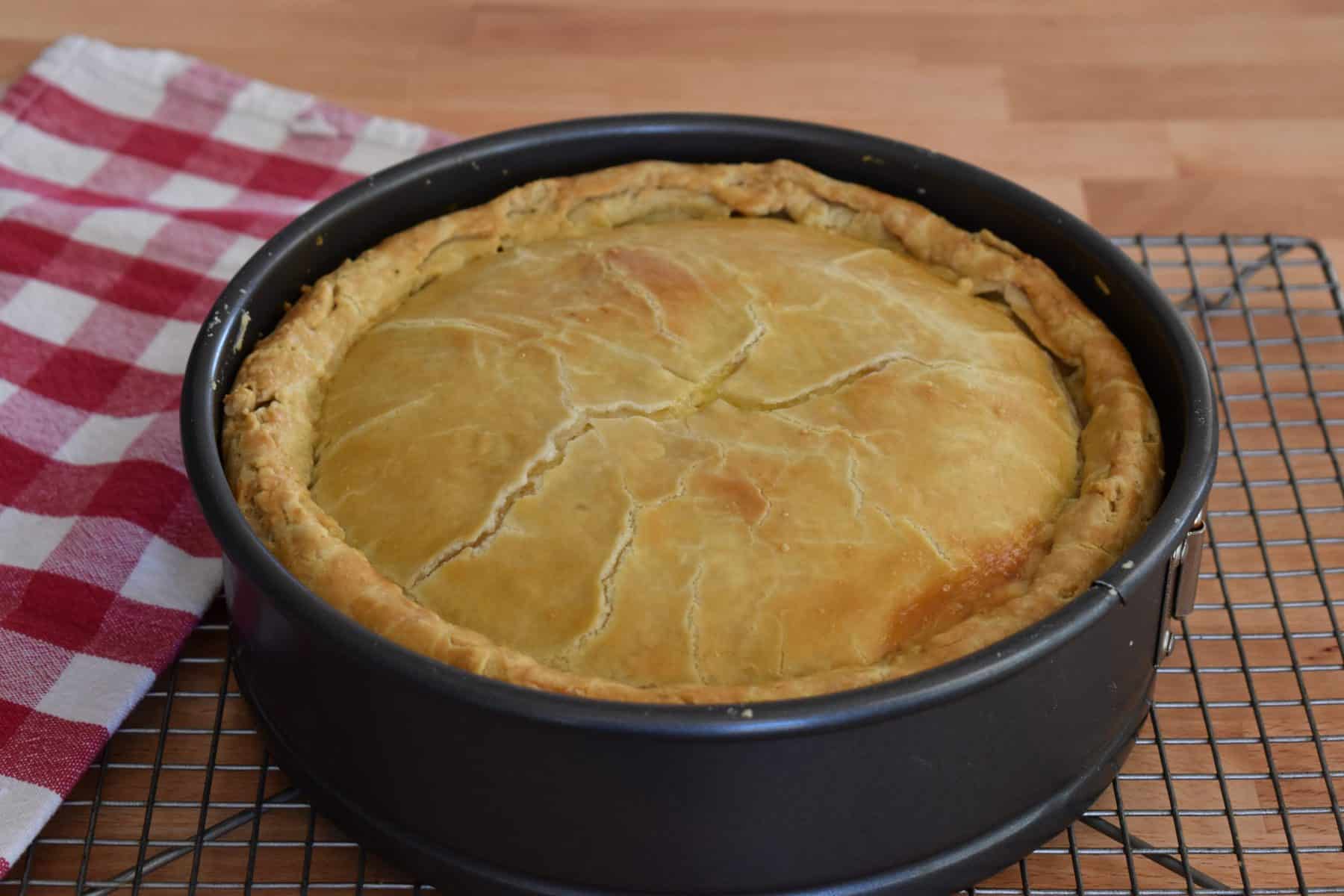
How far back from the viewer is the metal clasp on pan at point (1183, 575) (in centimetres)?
176

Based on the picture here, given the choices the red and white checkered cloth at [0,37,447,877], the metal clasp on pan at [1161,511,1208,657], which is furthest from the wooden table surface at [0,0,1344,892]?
the metal clasp on pan at [1161,511,1208,657]

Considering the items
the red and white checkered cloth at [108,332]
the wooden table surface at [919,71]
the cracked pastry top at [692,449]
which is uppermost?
the cracked pastry top at [692,449]

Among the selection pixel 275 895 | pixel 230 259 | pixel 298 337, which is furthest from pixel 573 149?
pixel 275 895

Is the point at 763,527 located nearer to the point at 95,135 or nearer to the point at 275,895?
the point at 275,895

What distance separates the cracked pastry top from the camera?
67.5 inches

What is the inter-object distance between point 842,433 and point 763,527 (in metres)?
0.20

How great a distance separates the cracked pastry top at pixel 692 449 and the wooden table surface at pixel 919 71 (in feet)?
3.67

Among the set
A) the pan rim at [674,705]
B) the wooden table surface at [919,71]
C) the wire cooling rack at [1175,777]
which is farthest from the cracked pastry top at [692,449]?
the wooden table surface at [919,71]

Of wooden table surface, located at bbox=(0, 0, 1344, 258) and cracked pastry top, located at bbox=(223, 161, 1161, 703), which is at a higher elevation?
cracked pastry top, located at bbox=(223, 161, 1161, 703)

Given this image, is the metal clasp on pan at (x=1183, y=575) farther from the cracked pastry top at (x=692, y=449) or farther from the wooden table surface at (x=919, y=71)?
the wooden table surface at (x=919, y=71)

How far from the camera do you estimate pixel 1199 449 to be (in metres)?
1.81

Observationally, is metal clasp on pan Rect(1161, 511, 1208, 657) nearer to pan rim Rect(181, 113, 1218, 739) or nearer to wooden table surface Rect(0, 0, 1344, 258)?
pan rim Rect(181, 113, 1218, 739)

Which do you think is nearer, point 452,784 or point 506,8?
point 452,784

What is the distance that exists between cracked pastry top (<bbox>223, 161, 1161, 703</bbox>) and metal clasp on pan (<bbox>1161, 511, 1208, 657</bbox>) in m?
0.08
